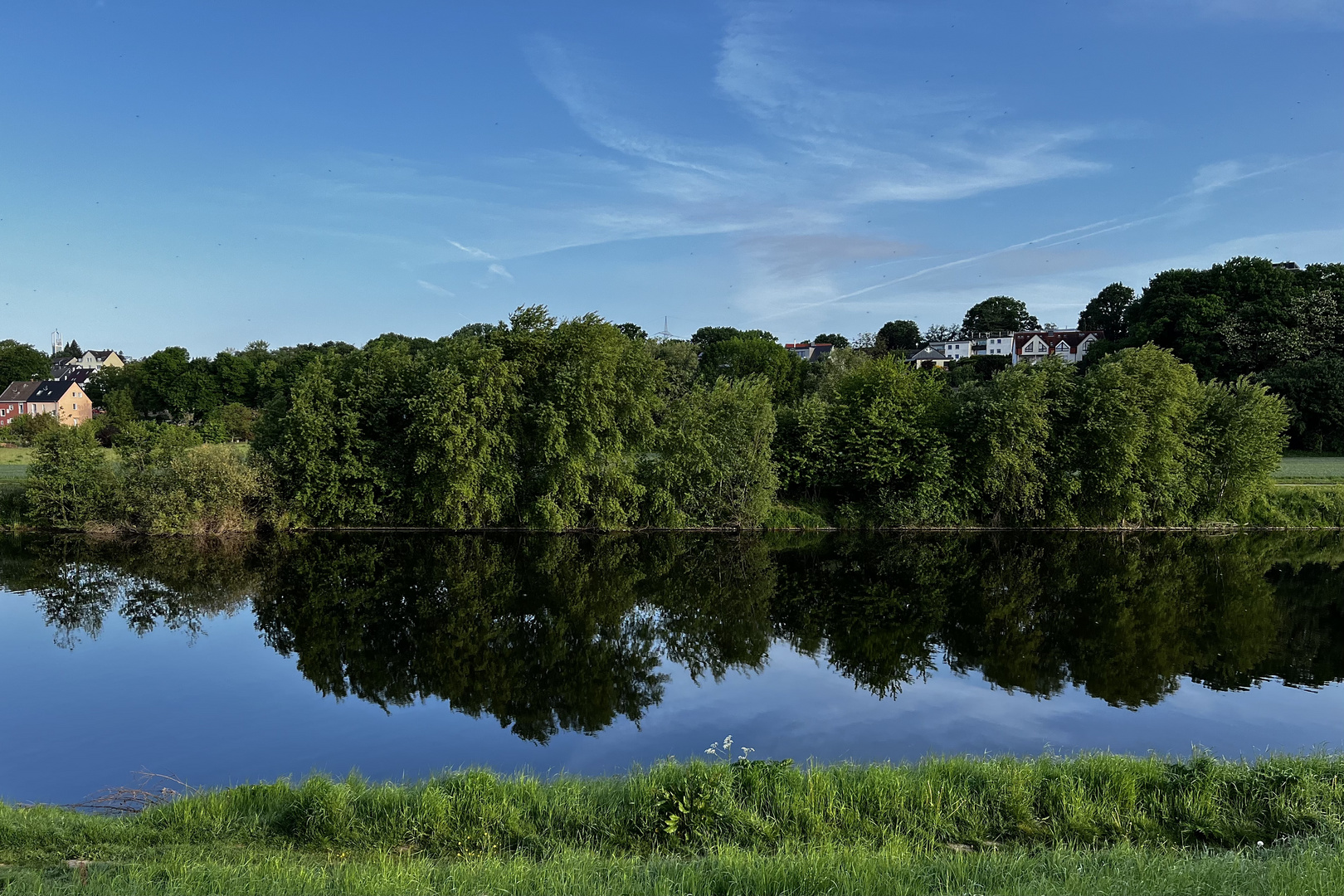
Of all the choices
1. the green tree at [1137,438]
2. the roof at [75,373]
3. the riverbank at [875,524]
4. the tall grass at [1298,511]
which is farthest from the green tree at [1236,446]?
the roof at [75,373]

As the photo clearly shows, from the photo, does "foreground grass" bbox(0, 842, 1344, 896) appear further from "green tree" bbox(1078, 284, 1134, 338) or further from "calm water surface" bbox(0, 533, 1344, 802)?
"green tree" bbox(1078, 284, 1134, 338)

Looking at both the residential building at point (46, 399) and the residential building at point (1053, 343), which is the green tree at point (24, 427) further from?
the residential building at point (1053, 343)

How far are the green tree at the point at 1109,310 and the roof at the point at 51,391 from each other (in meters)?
136

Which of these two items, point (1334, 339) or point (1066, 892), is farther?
point (1334, 339)

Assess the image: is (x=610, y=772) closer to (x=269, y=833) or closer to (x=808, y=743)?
(x=808, y=743)

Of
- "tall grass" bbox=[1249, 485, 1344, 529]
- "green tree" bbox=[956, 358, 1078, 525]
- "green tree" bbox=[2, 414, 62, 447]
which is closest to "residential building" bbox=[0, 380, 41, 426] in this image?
"green tree" bbox=[2, 414, 62, 447]

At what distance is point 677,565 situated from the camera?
86.3 ft

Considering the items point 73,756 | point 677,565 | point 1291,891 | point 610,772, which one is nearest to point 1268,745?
point 1291,891

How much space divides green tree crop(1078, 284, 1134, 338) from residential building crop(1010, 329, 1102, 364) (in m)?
6.84

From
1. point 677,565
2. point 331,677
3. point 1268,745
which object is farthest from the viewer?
point 677,565

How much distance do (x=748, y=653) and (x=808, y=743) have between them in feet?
16.3

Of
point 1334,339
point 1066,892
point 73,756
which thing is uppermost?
point 1334,339

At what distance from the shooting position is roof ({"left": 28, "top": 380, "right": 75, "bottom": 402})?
3588 inches

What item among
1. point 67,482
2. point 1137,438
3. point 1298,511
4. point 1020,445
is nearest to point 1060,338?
point 1298,511
